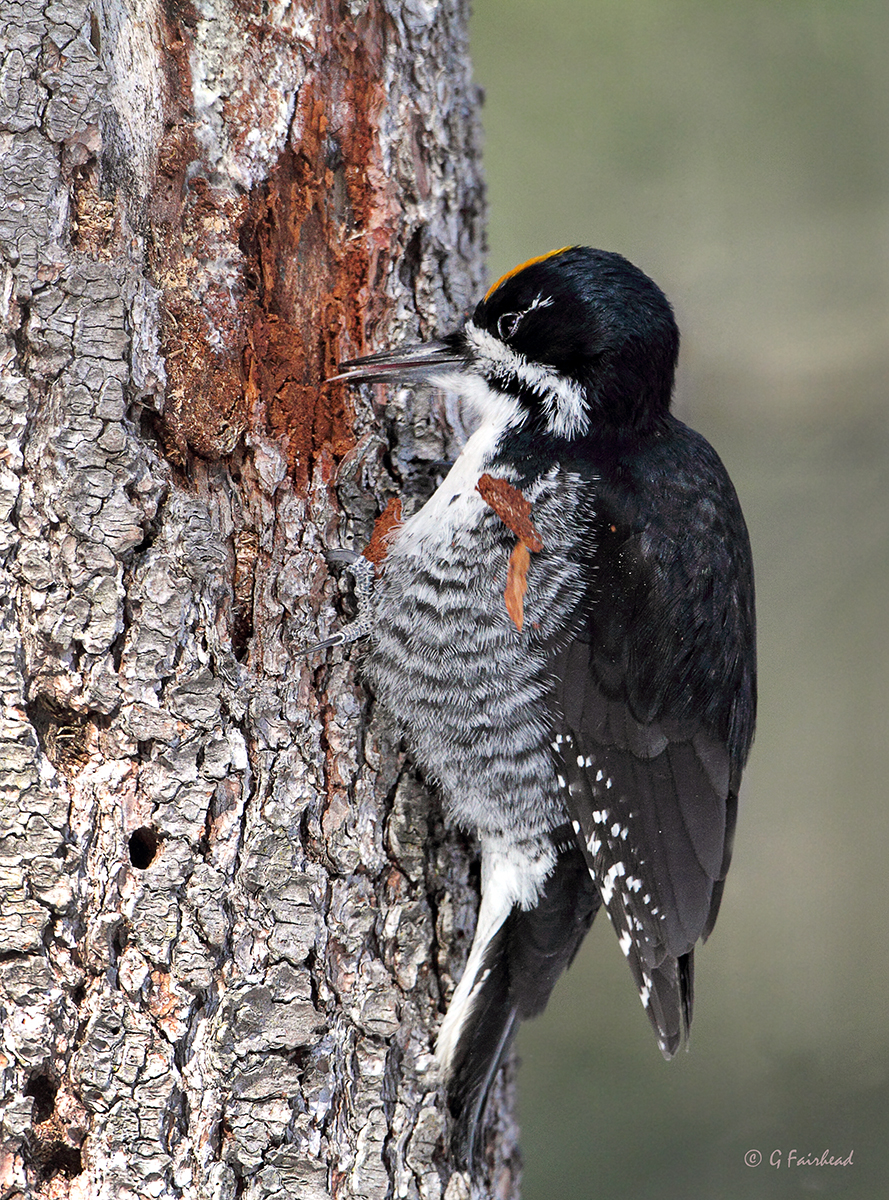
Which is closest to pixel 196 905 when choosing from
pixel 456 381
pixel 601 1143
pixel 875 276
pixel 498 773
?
pixel 498 773

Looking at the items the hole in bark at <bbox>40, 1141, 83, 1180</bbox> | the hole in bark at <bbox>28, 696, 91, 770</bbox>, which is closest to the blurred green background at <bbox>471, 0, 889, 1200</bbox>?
the hole in bark at <bbox>40, 1141, 83, 1180</bbox>

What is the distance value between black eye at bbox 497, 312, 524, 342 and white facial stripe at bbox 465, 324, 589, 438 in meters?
0.02

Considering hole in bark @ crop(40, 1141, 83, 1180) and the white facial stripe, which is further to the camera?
the white facial stripe

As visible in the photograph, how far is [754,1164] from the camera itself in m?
3.17

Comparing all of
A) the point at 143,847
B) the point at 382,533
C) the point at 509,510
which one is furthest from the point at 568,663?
the point at 143,847

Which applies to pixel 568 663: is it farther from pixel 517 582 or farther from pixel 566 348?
pixel 566 348

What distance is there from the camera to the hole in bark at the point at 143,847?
1.52 m

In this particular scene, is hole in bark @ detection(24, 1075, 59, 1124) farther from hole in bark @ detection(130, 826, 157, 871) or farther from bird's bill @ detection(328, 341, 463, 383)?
bird's bill @ detection(328, 341, 463, 383)

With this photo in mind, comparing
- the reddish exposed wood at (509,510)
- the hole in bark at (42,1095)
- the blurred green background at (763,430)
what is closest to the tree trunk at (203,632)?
the hole in bark at (42,1095)

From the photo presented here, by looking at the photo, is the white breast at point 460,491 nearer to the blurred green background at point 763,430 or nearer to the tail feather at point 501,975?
the tail feather at point 501,975

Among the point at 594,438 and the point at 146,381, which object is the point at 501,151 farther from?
the point at 146,381

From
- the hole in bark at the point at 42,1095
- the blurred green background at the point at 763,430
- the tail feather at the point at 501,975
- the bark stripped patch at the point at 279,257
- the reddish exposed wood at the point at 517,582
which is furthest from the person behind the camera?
the blurred green background at the point at 763,430

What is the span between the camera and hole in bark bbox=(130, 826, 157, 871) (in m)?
1.52

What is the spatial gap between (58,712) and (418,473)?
2.61 ft
